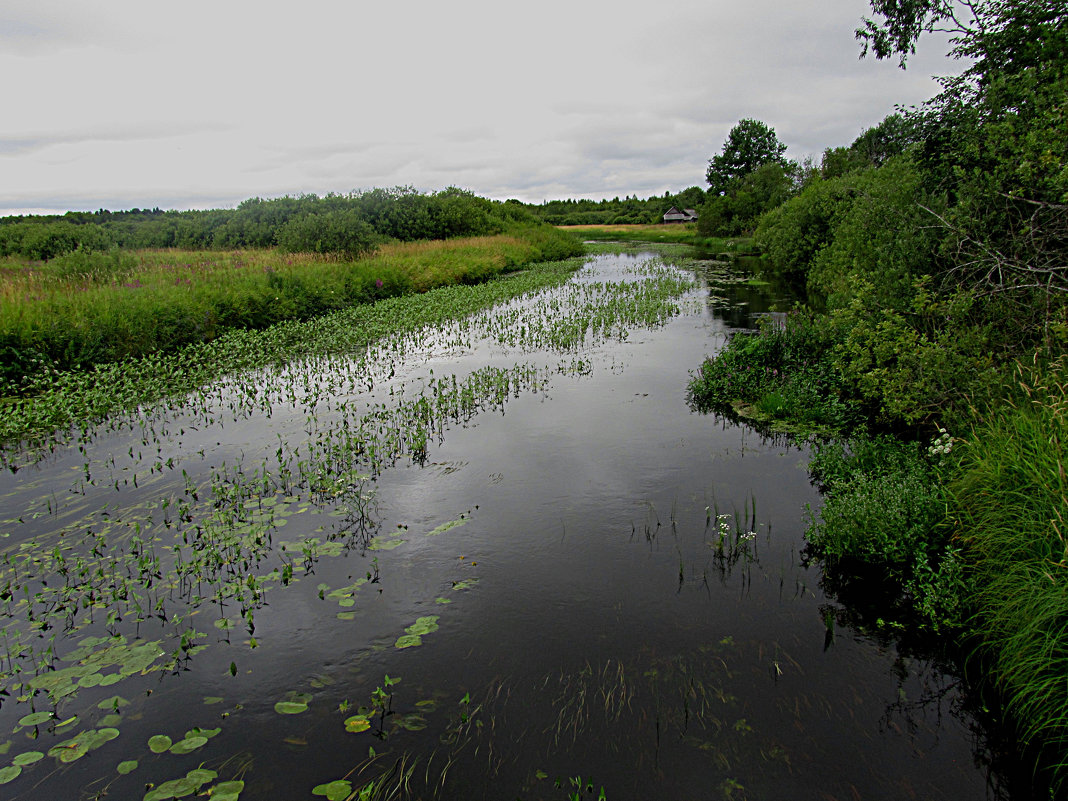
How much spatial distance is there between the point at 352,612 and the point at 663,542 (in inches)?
143

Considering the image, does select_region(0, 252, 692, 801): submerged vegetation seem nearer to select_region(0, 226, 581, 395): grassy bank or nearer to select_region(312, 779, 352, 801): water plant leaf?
select_region(312, 779, 352, 801): water plant leaf

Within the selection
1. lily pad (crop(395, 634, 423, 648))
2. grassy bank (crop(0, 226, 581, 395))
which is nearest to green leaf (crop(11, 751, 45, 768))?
lily pad (crop(395, 634, 423, 648))

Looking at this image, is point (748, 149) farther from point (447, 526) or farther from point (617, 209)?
point (447, 526)

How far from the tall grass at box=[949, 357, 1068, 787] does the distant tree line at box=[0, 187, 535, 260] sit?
29812 mm

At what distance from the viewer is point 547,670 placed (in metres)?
4.98

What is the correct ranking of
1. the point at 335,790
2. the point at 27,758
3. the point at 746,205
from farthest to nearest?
the point at 746,205 → the point at 27,758 → the point at 335,790

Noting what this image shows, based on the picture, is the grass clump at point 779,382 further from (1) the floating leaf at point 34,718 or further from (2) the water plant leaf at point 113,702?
(1) the floating leaf at point 34,718

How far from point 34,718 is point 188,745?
1290 millimetres

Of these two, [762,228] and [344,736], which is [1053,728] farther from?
[762,228]

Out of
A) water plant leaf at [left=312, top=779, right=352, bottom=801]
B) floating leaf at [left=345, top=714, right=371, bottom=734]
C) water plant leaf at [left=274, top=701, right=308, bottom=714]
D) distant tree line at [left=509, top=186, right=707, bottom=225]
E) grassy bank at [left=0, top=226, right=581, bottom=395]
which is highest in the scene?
distant tree line at [left=509, top=186, right=707, bottom=225]

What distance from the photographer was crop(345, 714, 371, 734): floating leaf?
4414 millimetres

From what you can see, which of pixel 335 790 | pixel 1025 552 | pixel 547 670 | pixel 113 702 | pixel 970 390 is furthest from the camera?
pixel 970 390

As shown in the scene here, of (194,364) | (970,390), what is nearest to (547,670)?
(970,390)

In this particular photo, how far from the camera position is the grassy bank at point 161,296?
1262 centimetres
